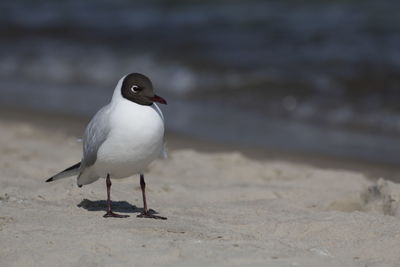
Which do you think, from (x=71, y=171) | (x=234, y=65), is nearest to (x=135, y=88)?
(x=71, y=171)

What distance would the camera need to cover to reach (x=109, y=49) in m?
13.4

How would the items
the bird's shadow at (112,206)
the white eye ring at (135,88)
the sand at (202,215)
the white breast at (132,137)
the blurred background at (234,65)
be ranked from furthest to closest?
the blurred background at (234,65) → the bird's shadow at (112,206) → the white eye ring at (135,88) → the white breast at (132,137) → the sand at (202,215)

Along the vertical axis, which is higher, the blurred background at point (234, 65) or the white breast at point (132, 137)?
the blurred background at point (234, 65)

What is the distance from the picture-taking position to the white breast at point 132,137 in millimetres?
4652

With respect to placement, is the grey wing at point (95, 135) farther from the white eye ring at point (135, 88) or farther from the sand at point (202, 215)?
the sand at point (202, 215)

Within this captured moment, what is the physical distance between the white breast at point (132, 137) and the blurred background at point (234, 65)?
360 centimetres

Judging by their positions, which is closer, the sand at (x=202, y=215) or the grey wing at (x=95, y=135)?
the sand at (x=202, y=215)

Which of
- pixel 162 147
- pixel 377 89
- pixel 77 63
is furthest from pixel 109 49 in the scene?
pixel 162 147

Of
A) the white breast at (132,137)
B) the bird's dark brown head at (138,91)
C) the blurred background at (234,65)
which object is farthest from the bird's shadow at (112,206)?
the blurred background at (234,65)

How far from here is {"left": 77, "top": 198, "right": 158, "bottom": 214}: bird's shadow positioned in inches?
208

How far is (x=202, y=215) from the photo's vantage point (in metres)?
5.26

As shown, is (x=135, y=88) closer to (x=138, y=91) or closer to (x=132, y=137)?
(x=138, y=91)

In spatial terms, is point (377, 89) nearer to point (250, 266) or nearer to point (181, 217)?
point (181, 217)

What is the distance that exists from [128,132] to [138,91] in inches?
10.6
